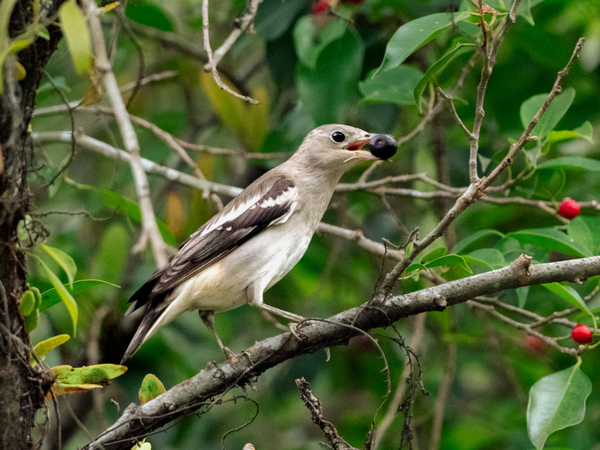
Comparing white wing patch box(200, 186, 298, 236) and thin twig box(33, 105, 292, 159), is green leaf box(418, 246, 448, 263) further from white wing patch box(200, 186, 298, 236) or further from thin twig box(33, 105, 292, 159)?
thin twig box(33, 105, 292, 159)

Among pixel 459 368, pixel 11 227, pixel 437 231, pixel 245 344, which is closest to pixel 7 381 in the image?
pixel 11 227

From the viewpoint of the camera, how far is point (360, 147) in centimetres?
480

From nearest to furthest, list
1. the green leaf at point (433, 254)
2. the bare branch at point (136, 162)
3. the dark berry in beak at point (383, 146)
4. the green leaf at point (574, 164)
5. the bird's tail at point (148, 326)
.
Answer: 1. the bare branch at point (136, 162)
2. the green leaf at point (433, 254)
3. the bird's tail at point (148, 326)
4. the green leaf at point (574, 164)
5. the dark berry in beak at point (383, 146)

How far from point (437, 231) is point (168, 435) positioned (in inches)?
147

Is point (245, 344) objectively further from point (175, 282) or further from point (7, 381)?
point (7, 381)

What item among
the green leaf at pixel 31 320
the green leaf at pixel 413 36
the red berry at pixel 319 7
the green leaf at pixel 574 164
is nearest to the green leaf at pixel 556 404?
the green leaf at pixel 574 164

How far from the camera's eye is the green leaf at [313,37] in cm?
456

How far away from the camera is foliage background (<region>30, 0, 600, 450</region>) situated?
5.06 m

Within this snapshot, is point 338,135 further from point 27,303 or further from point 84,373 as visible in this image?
point 27,303

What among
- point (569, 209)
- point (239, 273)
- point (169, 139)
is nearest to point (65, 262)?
point (239, 273)

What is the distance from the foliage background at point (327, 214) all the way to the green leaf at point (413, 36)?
4.48 feet

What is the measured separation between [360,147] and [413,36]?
170 centimetres

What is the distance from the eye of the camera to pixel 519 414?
18.3 feet

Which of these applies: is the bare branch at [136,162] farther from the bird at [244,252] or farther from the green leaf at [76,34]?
the bird at [244,252]
